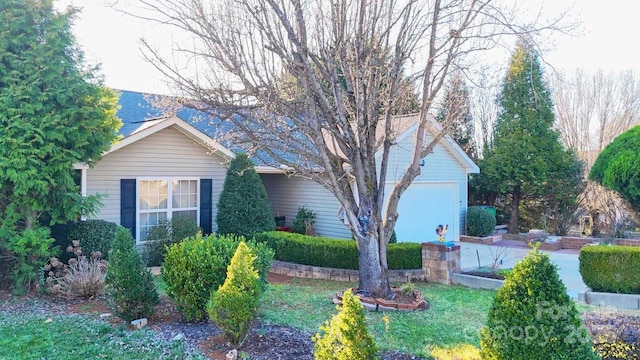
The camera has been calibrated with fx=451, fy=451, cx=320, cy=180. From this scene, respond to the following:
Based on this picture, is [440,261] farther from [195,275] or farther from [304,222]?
[195,275]

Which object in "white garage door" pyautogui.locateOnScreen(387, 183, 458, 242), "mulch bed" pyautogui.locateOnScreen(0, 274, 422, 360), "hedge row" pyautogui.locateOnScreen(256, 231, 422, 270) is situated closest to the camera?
"mulch bed" pyautogui.locateOnScreen(0, 274, 422, 360)

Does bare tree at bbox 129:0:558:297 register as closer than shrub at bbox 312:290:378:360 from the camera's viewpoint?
No

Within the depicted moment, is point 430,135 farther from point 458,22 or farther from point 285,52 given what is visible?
point 285,52

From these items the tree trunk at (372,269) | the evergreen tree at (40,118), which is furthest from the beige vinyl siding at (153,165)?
the tree trunk at (372,269)

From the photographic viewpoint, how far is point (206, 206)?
12242 millimetres

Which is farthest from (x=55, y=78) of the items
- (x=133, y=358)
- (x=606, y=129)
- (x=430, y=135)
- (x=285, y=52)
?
(x=606, y=129)

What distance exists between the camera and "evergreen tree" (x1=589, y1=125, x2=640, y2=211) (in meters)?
13.9

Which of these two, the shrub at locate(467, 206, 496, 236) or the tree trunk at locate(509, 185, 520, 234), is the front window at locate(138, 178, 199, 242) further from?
the tree trunk at locate(509, 185, 520, 234)

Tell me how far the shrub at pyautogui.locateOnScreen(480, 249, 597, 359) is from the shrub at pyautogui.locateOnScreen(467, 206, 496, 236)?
13.5 m

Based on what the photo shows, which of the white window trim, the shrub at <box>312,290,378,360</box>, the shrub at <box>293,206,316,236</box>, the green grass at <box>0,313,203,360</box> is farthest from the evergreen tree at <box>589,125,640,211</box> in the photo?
the green grass at <box>0,313,203,360</box>

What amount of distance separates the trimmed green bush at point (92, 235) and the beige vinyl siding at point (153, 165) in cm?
87

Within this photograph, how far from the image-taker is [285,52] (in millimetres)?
7492

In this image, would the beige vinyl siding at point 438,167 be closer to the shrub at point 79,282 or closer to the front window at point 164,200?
the front window at point 164,200

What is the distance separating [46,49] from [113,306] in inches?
198
